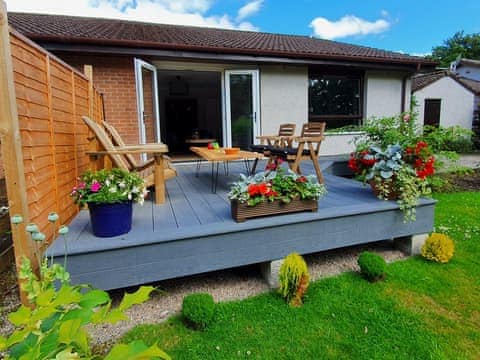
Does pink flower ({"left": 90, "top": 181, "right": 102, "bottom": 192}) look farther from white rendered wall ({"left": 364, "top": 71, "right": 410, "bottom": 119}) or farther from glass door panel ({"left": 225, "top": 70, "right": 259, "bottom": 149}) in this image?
white rendered wall ({"left": 364, "top": 71, "right": 410, "bottom": 119})

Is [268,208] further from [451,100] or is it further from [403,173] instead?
[451,100]

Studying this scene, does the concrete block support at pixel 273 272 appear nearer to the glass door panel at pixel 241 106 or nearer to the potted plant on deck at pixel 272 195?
the potted plant on deck at pixel 272 195

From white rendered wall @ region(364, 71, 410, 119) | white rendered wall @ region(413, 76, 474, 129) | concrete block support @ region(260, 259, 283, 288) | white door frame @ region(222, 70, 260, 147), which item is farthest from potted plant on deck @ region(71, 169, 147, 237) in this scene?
white rendered wall @ region(413, 76, 474, 129)

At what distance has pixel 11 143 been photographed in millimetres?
1613

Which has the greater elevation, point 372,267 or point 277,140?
point 277,140

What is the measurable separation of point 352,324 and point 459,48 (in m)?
40.1

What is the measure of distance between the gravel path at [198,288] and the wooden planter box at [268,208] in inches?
22.4

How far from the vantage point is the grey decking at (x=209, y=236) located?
74.5 inches

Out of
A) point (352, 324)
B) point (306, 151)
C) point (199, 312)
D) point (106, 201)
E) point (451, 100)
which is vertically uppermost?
point (451, 100)

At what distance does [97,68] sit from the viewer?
505 cm

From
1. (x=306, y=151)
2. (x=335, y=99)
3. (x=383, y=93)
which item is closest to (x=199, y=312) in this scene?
(x=306, y=151)

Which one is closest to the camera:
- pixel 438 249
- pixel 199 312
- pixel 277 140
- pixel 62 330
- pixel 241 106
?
A: pixel 62 330

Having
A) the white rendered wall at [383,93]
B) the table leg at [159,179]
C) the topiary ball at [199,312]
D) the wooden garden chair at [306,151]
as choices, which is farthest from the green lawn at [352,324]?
the white rendered wall at [383,93]

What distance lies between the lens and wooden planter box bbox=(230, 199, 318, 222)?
2209 mm
